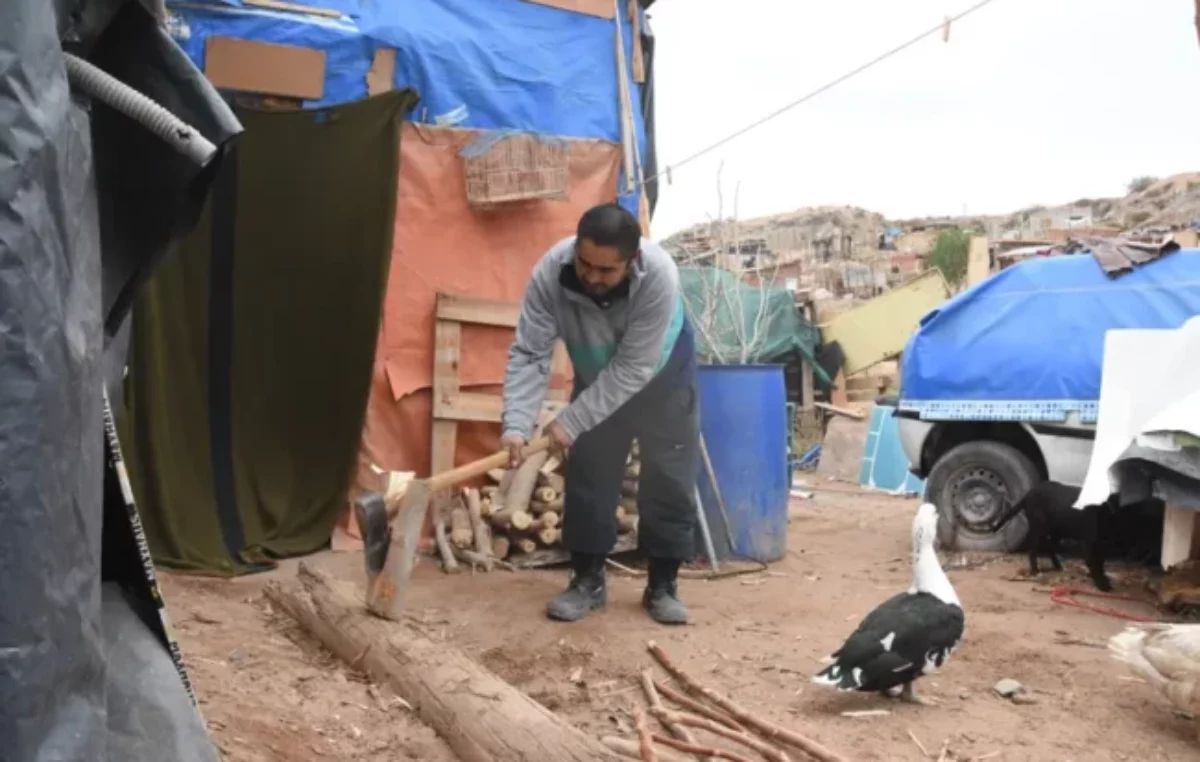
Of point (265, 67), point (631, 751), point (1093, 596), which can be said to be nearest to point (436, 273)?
point (265, 67)

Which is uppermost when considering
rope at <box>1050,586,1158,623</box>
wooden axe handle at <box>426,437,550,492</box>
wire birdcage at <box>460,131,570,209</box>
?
wire birdcage at <box>460,131,570,209</box>

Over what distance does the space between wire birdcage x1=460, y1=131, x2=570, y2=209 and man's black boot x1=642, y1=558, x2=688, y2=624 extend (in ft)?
7.86

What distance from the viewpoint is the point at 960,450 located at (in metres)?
6.59

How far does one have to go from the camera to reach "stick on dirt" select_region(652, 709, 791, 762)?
3.01 metres

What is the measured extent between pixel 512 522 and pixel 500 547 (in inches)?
6.1

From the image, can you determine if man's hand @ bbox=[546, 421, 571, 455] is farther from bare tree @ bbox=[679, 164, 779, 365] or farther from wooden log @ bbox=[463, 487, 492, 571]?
bare tree @ bbox=[679, 164, 779, 365]

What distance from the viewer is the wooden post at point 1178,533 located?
4.75 meters

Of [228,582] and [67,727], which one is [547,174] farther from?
[67,727]

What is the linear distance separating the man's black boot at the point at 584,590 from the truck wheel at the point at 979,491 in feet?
9.02

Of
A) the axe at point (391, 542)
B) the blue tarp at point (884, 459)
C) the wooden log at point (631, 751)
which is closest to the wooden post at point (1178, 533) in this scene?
the wooden log at point (631, 751)

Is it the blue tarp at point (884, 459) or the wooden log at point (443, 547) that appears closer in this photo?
the wooden log at point (443, 547)

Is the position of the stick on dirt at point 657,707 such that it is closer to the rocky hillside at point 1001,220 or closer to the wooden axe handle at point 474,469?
the wooden axe handle at point 474,469

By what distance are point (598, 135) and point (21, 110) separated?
5.46 meters

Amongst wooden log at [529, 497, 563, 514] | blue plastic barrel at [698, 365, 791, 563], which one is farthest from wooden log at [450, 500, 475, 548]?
blue plastic barrel at [698, 365, 791, 563]
